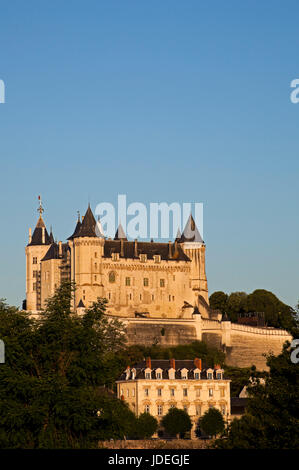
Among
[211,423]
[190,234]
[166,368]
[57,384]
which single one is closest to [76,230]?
[190,234]

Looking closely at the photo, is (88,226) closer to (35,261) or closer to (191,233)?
(35,261)

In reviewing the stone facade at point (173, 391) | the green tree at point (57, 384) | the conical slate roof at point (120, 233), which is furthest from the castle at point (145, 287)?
the green tree at point (57, 384)

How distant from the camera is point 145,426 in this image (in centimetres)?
7512

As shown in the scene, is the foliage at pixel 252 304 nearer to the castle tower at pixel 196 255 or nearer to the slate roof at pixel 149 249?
the castle tower at pixel 196 255

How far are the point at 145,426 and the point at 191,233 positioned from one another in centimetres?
4735

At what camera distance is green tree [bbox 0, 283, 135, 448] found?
3919 centimetres

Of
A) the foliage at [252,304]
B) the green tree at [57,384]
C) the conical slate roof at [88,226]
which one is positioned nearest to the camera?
the green tree at [57,384]

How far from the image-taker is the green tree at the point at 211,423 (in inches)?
2987

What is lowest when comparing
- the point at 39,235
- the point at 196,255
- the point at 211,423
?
the point at 211,423

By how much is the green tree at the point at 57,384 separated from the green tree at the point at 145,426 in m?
31.2

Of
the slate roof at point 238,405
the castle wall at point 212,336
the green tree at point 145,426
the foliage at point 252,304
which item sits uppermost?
the foliage at point 252,304

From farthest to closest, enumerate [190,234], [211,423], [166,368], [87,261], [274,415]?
[190,234] < [87,261] < [166,368] < [211,423] < [274,415]

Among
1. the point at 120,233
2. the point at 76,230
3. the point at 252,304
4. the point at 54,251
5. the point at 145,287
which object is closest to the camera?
the point at 76,230

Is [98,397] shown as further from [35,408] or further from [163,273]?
[163,273]
